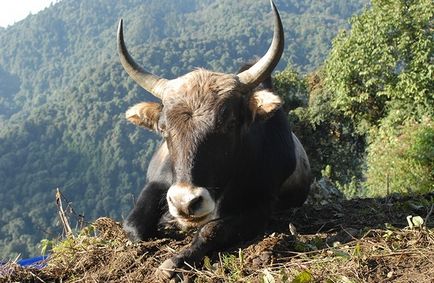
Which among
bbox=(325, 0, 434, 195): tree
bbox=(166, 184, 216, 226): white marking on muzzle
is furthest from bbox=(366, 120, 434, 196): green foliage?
bbox=(166, 184, 216, 226): white marking on muzzle

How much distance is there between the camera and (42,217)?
8006cm

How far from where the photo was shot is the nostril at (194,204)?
4.10 metres

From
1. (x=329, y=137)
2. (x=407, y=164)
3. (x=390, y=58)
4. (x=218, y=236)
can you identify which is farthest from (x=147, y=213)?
(x=329, y=137)

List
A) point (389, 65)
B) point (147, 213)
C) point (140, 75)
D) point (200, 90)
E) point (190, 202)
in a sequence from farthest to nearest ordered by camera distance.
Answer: point (389, 65)
point (140, 75)
point (147, 213)
point (200, 90)
point (190, 202)

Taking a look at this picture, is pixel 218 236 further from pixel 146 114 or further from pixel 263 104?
pixel 146 114

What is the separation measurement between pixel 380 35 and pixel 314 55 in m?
155

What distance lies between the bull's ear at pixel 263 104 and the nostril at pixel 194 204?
134 centimetres

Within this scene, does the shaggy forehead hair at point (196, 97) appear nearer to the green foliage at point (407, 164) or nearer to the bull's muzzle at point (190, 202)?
the bull's muzzle at point (190, 202)

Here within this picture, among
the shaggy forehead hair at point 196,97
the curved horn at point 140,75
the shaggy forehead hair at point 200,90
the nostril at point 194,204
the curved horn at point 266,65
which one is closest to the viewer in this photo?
the nostril at point 194,204

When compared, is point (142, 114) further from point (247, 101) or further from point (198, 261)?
point (198, 261)

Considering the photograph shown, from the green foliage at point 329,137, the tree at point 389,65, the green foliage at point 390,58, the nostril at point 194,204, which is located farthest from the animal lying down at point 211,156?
the green foliage at point 329,137

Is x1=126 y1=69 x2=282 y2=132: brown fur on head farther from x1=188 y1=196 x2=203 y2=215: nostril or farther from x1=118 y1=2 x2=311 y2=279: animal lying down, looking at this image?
x1=188 y1=196 x2=203 y2=215: nostril

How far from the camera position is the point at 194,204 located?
412 centimetres

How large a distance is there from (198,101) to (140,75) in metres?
1.13
